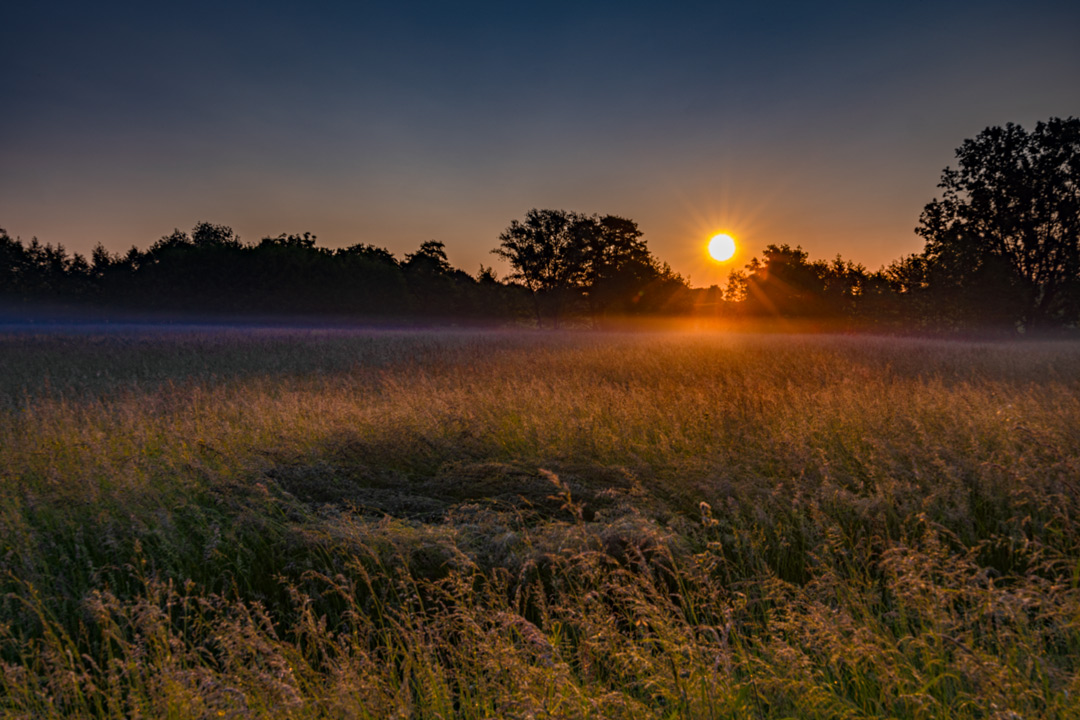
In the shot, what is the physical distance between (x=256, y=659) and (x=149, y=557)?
5.24 ft

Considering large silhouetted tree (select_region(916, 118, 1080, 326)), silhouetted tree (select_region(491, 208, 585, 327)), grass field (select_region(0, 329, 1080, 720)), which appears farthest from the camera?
silhouetted tree (select_region(491, 208, 585, 327))

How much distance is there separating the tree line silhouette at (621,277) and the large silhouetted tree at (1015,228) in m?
0.05

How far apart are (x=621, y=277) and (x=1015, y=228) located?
2687cm

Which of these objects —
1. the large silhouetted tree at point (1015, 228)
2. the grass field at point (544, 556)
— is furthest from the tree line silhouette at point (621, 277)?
the grass field at point (544, 556)

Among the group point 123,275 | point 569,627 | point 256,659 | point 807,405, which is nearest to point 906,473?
point 807,405

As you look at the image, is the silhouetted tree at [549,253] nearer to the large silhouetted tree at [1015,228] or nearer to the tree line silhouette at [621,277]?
the tree line silhouette at [621,277]

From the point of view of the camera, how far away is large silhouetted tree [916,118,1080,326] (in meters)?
24.4

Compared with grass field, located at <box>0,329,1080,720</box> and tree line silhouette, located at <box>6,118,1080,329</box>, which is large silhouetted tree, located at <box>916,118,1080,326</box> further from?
grass field, located at <box>0,329,1080,720</box>

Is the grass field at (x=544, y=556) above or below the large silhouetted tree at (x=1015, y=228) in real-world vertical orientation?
below

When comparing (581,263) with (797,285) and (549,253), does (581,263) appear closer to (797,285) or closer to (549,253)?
(549,253)

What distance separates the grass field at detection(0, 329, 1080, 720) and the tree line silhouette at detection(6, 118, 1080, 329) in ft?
87.8

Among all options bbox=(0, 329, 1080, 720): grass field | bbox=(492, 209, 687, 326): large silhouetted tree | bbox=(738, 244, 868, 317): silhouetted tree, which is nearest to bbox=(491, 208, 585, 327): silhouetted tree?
bbox=(492, 209, 687, 326): large silhouetted tree

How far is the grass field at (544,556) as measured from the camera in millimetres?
1827

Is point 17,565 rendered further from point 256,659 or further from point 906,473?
point 906,473
